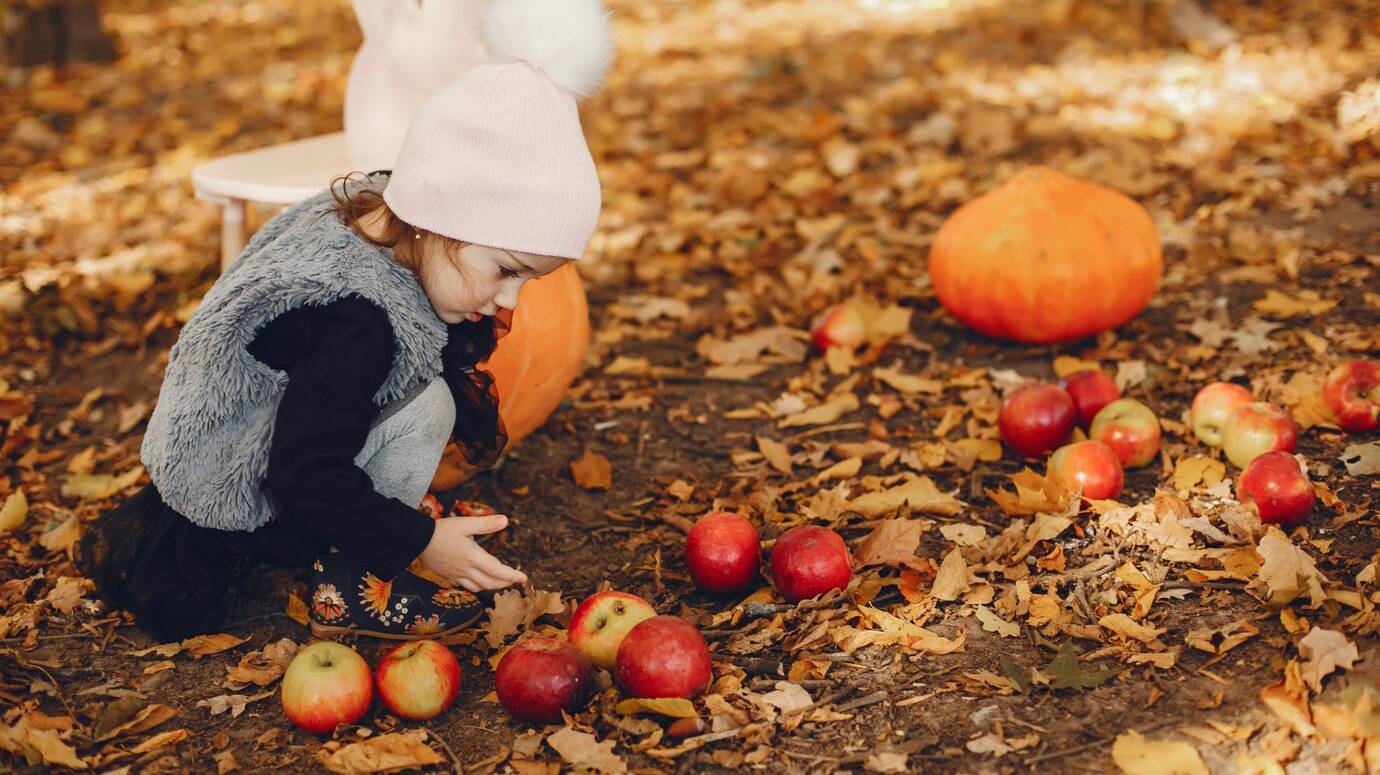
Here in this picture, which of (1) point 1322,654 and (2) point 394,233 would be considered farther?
(2) point 394,233

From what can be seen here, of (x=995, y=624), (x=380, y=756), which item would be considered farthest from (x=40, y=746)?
(x=995, y=624)

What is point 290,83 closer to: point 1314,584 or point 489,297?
point 489,297

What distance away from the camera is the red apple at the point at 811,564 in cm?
266

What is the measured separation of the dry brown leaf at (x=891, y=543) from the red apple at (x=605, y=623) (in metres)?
0.59

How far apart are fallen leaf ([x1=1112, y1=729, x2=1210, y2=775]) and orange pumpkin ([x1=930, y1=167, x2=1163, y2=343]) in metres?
1.88

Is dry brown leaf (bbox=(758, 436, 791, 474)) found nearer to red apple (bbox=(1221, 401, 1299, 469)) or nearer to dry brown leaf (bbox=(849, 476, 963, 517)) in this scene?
dry brown leaf (bbox=(849, 476, 963, 517))

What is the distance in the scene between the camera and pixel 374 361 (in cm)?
241

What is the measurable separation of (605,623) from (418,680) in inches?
16.4

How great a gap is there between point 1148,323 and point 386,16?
9.08 ft

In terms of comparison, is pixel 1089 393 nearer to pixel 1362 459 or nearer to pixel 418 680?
pixel 1362 459

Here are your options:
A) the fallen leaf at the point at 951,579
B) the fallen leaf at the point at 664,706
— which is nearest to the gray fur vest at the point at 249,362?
the fallen leaf at the point at 664,706

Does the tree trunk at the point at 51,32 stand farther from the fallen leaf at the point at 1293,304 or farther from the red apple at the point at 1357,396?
the red apple at the point at 1357,396

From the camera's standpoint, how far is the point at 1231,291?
4133mm

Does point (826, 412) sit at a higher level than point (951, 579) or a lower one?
lower
